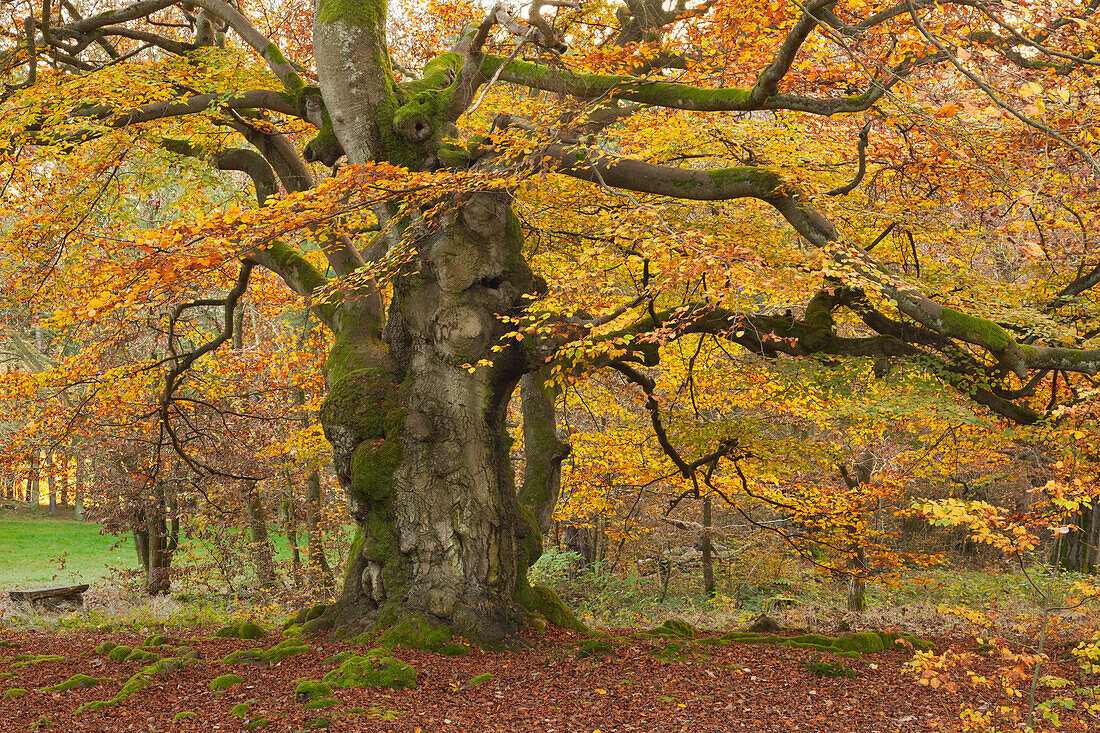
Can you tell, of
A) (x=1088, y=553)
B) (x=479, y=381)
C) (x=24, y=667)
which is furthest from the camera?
(x=1088, y=553)

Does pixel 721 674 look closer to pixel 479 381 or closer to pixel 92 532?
pixel 479 381

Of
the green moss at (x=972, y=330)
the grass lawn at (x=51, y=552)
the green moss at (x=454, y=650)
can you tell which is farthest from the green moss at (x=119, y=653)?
the grass lawn at (x=51, y=552)

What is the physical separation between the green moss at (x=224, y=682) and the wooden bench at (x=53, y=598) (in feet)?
26.6

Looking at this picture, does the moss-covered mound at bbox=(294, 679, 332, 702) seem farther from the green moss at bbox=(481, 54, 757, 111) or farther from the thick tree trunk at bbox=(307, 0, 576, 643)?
the green moss at bbox=(481, 54, 757, 111)

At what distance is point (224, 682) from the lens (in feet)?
18.9

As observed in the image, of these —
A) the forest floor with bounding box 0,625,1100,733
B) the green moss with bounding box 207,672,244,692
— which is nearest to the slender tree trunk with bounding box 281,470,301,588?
the forest floor with bounding box 0,625,1100,733

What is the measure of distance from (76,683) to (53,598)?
25.8 feet

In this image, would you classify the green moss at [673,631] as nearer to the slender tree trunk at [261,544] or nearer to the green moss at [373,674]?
the green moss at [373,674]

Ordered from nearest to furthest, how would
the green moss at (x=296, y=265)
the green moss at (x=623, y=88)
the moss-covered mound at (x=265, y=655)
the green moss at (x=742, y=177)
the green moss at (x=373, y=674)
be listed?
the green moss at (x=373, y=674) → the moss-covered mound at (x=265, y=655) → the green moss at (x=623, y=88) → the green moss at (x=742, y=177) → the green moss at (x=296, y=265)

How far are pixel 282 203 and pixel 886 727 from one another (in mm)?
5739

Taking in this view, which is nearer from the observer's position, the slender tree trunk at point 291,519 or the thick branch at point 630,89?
the thick branch at point 630,89

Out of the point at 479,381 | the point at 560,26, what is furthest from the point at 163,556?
the point at 560,26

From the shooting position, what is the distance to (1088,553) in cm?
1633

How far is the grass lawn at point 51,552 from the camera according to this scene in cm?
1834
